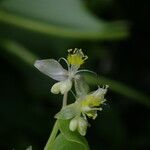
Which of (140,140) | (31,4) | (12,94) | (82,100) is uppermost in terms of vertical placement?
(31,4)

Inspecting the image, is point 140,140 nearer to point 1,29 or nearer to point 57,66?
point 1,29

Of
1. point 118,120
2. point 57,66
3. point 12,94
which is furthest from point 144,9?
point 57,66

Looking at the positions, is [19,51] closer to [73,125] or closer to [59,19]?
[59,19]

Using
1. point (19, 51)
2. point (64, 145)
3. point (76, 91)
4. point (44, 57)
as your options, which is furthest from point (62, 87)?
point (44, 57)

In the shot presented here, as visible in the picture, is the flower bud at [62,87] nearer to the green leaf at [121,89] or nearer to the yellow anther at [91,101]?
the yellow anther at [91,101]

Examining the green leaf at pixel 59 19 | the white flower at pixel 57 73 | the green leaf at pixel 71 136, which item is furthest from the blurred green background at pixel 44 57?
the green leaf at pixel 71 136

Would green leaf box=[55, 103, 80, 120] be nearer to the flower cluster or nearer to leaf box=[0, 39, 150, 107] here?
the flower cluster
